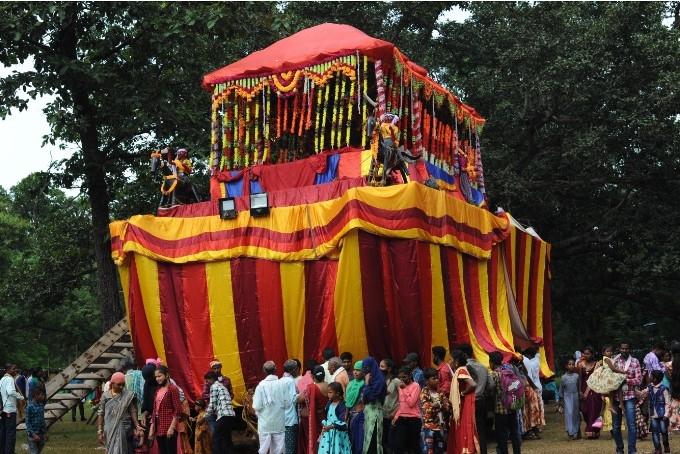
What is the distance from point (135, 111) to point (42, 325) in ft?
59.7

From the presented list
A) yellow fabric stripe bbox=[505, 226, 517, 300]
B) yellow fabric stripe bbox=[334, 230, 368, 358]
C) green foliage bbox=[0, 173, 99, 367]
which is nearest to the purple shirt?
yellow fabric stripe bbox=[505, 226, 517, 300]

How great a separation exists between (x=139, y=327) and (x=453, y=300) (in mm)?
5258

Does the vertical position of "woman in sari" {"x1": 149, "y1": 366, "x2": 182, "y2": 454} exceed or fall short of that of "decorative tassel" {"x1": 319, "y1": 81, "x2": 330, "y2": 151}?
it falls short

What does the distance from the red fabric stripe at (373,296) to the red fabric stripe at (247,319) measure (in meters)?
2.03

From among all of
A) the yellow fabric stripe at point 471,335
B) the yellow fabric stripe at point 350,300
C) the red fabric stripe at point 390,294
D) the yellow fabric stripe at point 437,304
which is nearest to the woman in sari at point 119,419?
the yellow fabric stripe at point 350,300

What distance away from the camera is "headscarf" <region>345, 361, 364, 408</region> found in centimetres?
1182

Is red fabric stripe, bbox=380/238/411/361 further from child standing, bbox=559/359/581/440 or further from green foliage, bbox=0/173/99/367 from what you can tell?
green foliage, bbox=0/173/99/367

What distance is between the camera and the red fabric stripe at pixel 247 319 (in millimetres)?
15922

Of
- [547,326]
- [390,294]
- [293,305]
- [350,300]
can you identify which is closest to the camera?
[350,300]

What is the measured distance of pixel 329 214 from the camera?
15.2m

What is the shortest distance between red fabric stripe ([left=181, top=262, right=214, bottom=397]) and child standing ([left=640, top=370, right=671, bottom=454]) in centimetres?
681

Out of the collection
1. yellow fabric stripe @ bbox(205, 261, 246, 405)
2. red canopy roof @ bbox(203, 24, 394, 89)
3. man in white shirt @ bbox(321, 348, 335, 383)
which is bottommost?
man in white shirt @ bbox(321, 348, 335, 383)

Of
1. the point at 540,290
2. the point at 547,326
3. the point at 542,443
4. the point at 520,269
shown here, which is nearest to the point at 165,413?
the point at 542,443

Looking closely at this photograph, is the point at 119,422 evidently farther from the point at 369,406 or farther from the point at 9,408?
the point at 9,408
